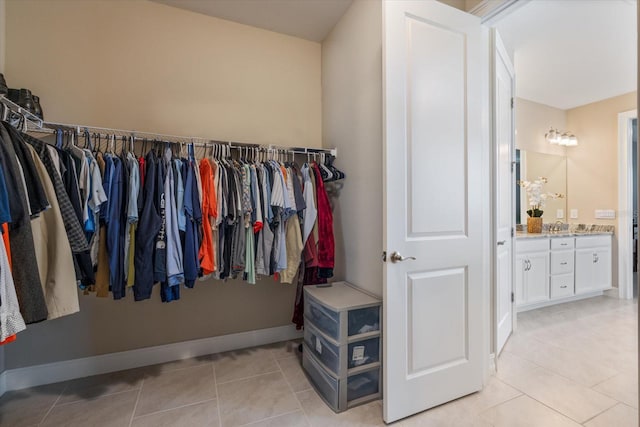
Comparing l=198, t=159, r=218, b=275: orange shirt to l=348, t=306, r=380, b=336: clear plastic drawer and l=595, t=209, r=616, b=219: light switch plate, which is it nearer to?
l=348, t=306, r=380, b=336: clear plastic drawer

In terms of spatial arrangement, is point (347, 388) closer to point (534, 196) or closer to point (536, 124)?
point (534, 196)

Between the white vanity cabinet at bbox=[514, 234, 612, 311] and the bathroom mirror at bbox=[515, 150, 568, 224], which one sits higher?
the bathroom mirror at bbox=[515, 150, 568, 224]

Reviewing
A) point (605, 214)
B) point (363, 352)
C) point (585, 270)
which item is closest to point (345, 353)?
point (363, 352)

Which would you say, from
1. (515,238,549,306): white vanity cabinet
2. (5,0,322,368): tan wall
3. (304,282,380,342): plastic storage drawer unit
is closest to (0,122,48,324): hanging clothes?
(5,0,322,368): tan wall

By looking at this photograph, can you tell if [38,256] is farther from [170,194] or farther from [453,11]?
[453,11]

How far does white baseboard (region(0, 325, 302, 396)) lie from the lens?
1912 mm

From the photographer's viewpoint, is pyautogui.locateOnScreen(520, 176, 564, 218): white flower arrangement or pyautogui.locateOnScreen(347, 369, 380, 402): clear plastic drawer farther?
pyautogui.locateOnScreen(520, 176, 564, 218): white flower arrangement

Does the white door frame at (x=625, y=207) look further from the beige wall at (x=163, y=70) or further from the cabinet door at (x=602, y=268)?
the beige wall at (x=163, y=70)

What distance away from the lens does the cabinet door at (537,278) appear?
10.8ft

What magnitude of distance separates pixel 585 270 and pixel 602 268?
38 centimetres

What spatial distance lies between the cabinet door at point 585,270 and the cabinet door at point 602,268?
0.05 m

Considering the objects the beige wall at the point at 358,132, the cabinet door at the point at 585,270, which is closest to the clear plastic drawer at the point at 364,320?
the beige wall at the point at 358,132

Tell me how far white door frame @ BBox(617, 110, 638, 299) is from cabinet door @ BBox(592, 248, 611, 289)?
13 centimetres

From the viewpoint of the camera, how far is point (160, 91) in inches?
88.7
